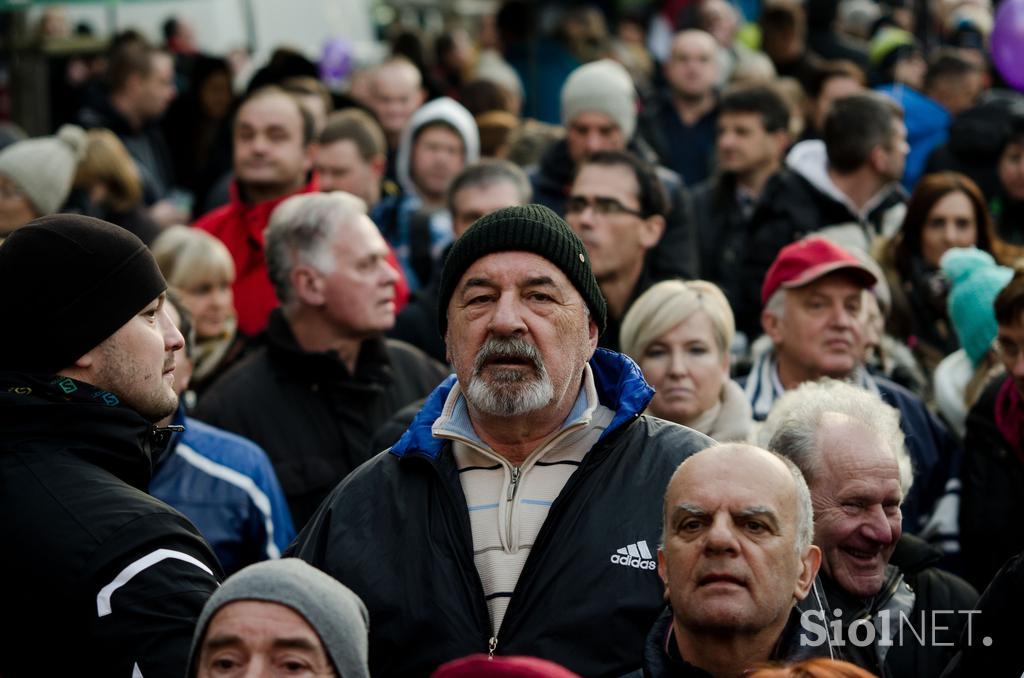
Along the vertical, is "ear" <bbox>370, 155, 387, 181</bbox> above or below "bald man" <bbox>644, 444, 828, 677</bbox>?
above

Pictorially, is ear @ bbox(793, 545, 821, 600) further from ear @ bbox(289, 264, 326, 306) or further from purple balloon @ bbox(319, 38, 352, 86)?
purple balloon @ bbox(319, 38, 352, 86)

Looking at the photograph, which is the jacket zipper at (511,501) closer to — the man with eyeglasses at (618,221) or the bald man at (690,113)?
the man with eyeglasses at (618,221)

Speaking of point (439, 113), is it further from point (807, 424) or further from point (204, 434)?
point (807, 424)

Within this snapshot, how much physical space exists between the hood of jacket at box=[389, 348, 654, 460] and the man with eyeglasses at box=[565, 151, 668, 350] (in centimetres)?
227

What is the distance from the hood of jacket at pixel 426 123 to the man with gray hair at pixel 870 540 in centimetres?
491

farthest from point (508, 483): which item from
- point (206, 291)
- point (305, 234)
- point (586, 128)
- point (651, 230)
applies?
point (586, 128)

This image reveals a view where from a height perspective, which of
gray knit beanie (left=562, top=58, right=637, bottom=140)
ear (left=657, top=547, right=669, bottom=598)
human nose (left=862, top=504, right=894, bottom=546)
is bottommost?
human nose (left=862, top=504, right=894, bottom=546)

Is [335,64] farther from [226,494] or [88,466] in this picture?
[88,466]

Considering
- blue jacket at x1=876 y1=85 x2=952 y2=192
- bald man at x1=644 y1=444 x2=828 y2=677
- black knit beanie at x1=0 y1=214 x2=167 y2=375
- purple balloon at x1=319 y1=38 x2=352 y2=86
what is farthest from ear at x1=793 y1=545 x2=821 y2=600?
purple balloon at x1=319 y1=38 x2=352 y2=86

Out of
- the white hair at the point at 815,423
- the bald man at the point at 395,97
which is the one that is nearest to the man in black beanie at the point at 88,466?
the white hair at the point at 815,423

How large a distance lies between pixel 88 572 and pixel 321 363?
2.70 metres

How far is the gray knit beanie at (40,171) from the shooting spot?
313 inches

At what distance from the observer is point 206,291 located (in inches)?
278

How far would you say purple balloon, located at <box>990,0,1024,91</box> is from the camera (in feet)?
33.8
